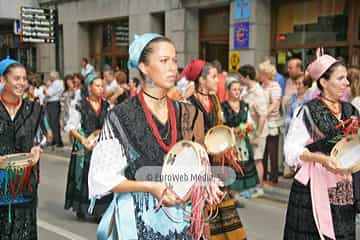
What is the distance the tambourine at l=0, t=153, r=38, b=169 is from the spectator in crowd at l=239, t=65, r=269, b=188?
3977 mm

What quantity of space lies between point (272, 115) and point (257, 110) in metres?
0.47

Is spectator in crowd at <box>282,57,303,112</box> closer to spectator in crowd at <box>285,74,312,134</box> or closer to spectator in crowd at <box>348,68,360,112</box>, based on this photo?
spectator in crowd at <box>285,74,312,134</box>

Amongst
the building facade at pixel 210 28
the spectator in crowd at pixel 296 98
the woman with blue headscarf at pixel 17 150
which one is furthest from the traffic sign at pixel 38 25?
the woman with blue headscarf at pixel 17 150

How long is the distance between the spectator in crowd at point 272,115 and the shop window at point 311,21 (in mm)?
3104

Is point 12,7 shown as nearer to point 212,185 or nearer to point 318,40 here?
point 318,40

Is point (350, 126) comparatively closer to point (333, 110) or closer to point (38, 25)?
point (333, 110)

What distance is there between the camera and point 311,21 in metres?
10.4

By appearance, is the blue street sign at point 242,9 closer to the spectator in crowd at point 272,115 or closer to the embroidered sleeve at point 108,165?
the spectator in crowd at point 272,115

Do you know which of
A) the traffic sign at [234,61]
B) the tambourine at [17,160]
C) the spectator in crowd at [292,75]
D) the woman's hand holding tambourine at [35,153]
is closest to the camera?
the tambourine at [17,160]

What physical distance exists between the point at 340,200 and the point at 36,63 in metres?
17.7

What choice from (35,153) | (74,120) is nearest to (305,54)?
(74,120)

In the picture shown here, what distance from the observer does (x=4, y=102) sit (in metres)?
3.85

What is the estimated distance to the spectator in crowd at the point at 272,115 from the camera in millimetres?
7309

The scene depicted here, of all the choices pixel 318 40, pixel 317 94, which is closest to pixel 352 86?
pixel 317 94
